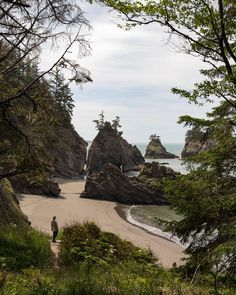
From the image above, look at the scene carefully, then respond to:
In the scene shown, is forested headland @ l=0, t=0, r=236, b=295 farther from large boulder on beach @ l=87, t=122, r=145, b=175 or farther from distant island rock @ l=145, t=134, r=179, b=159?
distant island rock @ l=145, t=134, r=179, b=159

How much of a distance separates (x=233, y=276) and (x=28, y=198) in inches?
1551

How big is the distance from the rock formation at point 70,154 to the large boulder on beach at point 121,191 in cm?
2142

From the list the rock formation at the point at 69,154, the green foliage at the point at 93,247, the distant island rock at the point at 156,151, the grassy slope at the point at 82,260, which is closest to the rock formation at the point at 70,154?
the rock formation at the point at 69,154

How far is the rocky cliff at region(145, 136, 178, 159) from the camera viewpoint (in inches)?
6339

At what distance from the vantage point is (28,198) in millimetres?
47750

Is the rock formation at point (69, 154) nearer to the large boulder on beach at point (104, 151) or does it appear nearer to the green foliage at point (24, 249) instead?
the large boulder on beach at point (104, 151)

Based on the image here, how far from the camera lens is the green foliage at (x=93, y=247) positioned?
13.9 metres

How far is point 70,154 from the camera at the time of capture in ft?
267

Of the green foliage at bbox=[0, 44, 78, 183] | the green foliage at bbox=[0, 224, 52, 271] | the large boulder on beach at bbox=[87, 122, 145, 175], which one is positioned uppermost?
the large boulder on beach at bbox=[87, 122, 145, 175]

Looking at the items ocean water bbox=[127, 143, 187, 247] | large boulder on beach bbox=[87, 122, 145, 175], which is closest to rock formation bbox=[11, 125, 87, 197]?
large boulder on beach bbox=[87, 122, 145, 175]

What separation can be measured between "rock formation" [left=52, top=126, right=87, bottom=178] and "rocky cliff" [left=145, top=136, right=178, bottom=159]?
73.0 meters

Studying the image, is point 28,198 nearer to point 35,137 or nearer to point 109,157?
point 35,137

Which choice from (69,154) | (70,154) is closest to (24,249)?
(69,154)

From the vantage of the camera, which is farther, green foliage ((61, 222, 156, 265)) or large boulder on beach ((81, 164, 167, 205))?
large boulder on beach ((81, 164, 167, 205))
